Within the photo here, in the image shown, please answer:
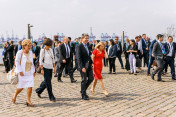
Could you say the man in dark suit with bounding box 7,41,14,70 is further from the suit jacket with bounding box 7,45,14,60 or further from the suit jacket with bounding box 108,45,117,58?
the suit jacket with bounding box 108,45,117,58

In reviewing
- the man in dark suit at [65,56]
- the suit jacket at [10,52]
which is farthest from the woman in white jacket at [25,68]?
the suit jacket at [10,52]

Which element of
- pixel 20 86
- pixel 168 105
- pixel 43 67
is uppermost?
pixel 43 67

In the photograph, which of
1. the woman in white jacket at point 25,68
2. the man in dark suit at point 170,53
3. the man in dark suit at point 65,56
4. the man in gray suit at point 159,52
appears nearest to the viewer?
the woman in white jacket at point 25,68

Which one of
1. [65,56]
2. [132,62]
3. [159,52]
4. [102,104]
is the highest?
[159,52]

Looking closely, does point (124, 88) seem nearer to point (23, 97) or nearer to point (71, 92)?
point (71, 92)

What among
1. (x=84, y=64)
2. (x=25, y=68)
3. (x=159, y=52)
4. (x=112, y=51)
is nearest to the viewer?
(x=25, y=68)

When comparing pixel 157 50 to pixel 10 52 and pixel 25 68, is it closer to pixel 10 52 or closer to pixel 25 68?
pixel 25 68

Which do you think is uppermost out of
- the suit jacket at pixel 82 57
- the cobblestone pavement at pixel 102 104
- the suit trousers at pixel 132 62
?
the suit jacket at pixel 82 57

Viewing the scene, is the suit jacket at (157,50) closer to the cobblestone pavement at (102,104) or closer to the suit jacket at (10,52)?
the cobblestone pavement at (102,104)

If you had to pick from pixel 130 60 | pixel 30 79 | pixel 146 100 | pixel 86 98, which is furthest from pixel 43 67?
pixel 130 60

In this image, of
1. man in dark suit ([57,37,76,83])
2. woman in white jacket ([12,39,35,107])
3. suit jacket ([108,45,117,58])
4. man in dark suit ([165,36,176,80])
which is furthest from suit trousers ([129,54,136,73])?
woman in white jacket ([12,39,35,107])

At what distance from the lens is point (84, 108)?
17.6 ft

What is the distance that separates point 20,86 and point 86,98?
5.95 ft

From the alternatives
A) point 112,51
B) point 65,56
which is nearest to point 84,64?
point 65,56
